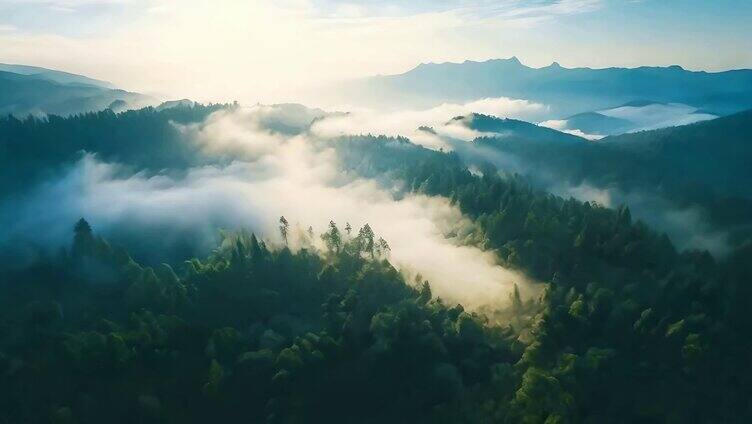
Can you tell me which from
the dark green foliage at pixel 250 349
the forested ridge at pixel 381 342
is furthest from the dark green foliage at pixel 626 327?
the dark green foliage at pixel 250 349

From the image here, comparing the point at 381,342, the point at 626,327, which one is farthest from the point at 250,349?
the point at 626,327

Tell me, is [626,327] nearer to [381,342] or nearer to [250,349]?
[381,342]

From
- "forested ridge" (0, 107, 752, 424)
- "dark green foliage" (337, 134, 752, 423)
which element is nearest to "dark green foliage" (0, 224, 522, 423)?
"forested ridge" (0, 107, 752, 424)

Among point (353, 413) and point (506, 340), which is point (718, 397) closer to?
point (506, 340)

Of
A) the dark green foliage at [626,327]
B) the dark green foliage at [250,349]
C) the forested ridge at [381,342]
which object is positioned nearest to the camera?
the dark green foliage at [626,327]

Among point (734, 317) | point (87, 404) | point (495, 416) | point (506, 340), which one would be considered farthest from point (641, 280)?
point (87, 404)

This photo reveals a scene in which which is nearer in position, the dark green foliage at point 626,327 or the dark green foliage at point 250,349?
the dark green foliage at point 626,327

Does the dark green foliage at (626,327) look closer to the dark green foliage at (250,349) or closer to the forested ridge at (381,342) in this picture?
the forested ridge at (381,342)

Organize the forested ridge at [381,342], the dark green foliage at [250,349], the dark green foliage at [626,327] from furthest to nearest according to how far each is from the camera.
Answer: the dark green foliage at [250,349] < the forested ridge at [381,342] < the dark green foliage at [626,327]

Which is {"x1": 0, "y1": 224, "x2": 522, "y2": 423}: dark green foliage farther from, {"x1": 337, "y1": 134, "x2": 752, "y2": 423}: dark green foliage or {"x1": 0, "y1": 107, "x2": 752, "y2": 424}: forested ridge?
{"x1": 337, "y1": 134, "x2": 752, "y2": 423}: dark green foliage
